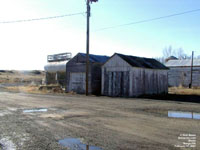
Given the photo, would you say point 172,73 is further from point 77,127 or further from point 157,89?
point 77,127

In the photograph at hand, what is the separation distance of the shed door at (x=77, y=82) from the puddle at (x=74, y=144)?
1870 cm

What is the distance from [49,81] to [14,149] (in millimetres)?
30835

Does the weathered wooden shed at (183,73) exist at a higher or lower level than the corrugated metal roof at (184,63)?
lower

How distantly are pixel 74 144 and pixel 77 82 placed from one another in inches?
778

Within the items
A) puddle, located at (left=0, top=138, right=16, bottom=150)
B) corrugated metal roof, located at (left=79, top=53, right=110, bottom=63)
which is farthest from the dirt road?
corrugated metal roof, located at (left=79, top=53, right=110, bottom=63)

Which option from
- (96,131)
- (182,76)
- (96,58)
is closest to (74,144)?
(96,131)

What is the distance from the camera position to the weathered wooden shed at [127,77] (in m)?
20.8

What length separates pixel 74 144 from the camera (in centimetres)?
582

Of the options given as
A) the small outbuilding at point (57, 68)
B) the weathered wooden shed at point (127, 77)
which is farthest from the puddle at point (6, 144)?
the small outbuilding at point (57, 68)

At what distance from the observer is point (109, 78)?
22.2 metres

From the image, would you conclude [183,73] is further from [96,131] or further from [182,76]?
[96,131]

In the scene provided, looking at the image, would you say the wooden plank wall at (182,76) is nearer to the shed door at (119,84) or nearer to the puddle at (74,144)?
the shed door at (119,84)

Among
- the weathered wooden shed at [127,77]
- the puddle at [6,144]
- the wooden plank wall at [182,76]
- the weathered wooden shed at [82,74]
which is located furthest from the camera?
the wooden plank wall at [182,76]

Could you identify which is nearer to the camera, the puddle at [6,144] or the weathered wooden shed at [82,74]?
the puddle at [6,144]
